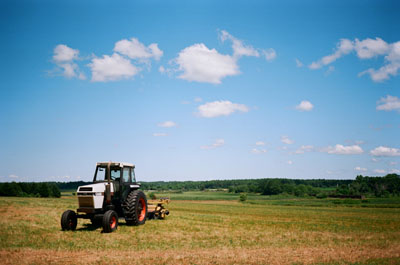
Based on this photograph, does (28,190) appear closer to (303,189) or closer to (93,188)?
(93,188)

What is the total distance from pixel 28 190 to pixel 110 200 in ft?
263

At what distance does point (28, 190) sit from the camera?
8231 cm

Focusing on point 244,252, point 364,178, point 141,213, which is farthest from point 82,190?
point 364,178

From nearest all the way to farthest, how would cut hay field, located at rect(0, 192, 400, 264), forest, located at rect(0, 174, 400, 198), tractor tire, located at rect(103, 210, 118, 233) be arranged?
cut hay field, located at rect(0, 192, 400, 264) < tractor tire, located at rect(103, 210, 118, 233) < forest, located at rect(0, 174, 400, 198)

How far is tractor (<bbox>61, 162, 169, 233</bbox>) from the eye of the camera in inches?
572

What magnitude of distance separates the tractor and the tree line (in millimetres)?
71599

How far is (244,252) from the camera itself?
11.4 metres

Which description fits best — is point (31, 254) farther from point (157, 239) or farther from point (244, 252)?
A: point (244, 252)

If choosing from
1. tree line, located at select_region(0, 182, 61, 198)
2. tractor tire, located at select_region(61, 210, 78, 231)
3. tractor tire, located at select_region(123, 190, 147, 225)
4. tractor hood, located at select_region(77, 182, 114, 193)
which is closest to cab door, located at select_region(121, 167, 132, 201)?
tractor tire, located at select_region(123, 190, 147, 225)

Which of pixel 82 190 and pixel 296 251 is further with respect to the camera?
pixel 82 190

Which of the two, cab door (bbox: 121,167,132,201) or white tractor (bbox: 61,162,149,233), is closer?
white tractor (bbox: 61,162,149,233)

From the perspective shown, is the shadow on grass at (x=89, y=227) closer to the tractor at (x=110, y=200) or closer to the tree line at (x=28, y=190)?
the tractor at (x=110, y=200)

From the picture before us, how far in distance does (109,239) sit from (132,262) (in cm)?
380

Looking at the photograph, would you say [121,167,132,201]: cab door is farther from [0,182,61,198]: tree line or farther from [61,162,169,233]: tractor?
[0,182,61,198]: tree line
